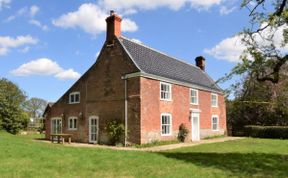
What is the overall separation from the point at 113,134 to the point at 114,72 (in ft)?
16.6

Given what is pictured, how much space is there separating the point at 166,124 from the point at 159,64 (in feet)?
18.0

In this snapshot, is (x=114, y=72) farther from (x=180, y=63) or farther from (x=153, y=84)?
(x=180, y=63)

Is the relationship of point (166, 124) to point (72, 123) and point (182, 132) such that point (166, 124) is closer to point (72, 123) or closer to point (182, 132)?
point (182, 132)

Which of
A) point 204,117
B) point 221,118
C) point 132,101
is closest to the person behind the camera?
point 132,101

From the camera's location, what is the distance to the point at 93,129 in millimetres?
28484

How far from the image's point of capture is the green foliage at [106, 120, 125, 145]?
25.3 meters

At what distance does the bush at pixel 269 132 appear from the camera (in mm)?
36456

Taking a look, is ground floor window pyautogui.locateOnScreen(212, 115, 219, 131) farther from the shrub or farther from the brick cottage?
the shrub

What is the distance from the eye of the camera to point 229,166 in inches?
553

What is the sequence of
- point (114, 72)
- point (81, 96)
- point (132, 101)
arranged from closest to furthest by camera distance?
point (132, 101)
point (114, 72)
point (81, 96)

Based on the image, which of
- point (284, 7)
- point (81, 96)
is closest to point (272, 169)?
point (284, 7)

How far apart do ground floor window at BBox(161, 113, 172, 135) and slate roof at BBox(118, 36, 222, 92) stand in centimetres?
333

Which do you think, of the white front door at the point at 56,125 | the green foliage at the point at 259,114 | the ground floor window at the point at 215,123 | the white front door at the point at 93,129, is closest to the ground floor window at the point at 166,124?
the white front door at the point at 93,129

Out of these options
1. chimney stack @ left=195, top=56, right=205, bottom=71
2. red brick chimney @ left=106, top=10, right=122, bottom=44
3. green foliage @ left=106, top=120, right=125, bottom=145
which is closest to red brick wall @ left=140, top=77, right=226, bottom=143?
green foliage @ left=106, top=120, right=125, bottom=145
